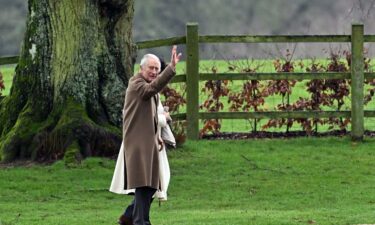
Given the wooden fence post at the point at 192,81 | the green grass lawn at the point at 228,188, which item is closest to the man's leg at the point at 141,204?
the green grass lawn at the point at 228,188

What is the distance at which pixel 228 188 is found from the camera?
52.4ft

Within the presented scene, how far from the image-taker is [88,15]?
17.5 metres

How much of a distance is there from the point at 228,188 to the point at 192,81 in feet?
13.7

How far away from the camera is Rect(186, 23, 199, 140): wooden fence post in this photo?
64.8 feet

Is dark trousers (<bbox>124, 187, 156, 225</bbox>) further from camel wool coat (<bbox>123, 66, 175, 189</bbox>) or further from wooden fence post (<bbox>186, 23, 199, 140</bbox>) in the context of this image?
wooden fence post (<bbox>186, 23, 199, 140</bbox>)

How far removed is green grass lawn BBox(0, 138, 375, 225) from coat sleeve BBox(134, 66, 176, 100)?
170cm

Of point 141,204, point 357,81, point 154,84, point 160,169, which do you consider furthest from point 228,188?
point 357,81

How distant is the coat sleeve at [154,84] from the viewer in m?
11.7

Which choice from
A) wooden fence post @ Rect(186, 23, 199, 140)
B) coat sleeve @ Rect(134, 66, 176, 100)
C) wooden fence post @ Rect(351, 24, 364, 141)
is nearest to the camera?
coat sleeve @ Rect(134, 66, 176, 100)

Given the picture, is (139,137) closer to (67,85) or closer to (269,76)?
(67,85)

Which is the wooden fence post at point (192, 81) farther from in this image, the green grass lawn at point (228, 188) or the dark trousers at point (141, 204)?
the dark trousers at point (141, 204)

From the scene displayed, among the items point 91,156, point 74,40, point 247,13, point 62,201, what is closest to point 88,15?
point 74,40

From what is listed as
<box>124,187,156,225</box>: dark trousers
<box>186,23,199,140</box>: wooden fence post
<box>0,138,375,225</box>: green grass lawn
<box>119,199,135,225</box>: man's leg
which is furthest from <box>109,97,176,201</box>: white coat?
<box>186,23,199,140</box>: wooden fence post

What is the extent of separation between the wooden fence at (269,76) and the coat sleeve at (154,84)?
760cm
